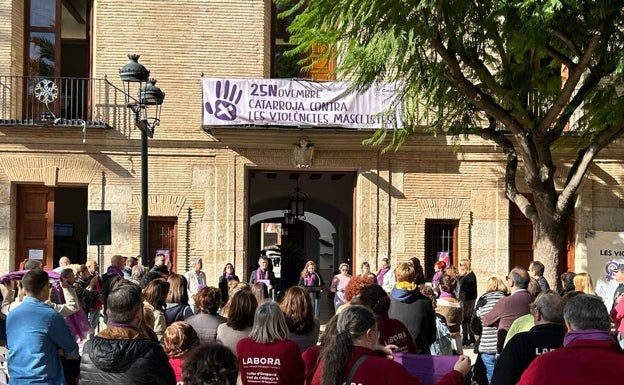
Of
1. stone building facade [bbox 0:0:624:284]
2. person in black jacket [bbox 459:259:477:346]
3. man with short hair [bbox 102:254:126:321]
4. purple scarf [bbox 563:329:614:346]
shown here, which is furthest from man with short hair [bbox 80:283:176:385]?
stone building facade [bbox 0:0:624:284]

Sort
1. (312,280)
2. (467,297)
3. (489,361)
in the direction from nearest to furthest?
(489,361) → (467,297) → (312,280)

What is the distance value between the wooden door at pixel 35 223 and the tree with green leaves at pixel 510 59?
8006 mm

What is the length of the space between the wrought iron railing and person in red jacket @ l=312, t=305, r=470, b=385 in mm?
14939

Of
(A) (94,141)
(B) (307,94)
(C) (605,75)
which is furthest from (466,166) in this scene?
(A) (94,141)

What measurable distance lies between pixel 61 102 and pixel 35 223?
9.08ft

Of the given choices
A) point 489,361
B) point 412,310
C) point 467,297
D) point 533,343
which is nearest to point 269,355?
point 533,343

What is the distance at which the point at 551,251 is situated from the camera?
13.5 meters

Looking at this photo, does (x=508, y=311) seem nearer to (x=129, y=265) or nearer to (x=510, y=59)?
(x=510, y=59)

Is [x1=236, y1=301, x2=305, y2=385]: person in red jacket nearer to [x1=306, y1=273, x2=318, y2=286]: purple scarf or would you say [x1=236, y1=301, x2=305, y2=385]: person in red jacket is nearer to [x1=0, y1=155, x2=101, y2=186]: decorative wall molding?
[x1=306, y1=273, x2=318, y2=286]: purple scarf

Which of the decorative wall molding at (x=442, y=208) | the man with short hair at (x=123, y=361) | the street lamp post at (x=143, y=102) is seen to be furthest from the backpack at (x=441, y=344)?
the decorative wall molding at (x=442, y=208)

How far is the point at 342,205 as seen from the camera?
92.2ft

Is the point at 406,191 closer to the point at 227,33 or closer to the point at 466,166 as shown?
the point at 466,166

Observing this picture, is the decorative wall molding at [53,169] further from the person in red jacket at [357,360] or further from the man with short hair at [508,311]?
the person in red jacket at [357,360]

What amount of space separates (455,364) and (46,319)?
3084 mm
